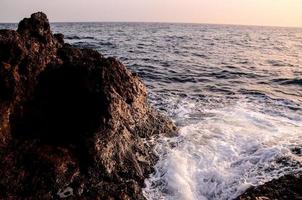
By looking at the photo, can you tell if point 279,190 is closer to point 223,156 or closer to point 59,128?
point 223,156

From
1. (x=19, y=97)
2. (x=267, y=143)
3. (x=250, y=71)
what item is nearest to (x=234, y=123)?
(x=267, y=143)

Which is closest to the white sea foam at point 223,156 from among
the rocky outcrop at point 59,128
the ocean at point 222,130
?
the ocean at point 222,130

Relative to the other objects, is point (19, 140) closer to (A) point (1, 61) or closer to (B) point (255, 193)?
(A) point (1, 61)

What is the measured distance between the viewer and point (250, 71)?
17.6m

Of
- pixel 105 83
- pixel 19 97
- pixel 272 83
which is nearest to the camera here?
pixel 19 97

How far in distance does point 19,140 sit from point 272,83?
12166 millimetres

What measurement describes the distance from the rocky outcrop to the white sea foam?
1.60 ft

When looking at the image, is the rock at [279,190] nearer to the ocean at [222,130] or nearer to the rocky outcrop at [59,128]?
the ocean at [222,130]

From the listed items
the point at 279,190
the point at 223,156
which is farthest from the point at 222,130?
the point at 279,190

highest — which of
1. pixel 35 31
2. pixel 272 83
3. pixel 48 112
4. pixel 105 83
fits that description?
pixel 35 31

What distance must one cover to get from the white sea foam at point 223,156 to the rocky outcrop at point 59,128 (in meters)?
0.49

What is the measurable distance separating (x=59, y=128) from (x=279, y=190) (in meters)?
3.46

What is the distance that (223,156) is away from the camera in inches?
260

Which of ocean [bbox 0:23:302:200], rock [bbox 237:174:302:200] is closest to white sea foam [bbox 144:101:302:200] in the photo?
ocean [bbox 0:23:302:200]
